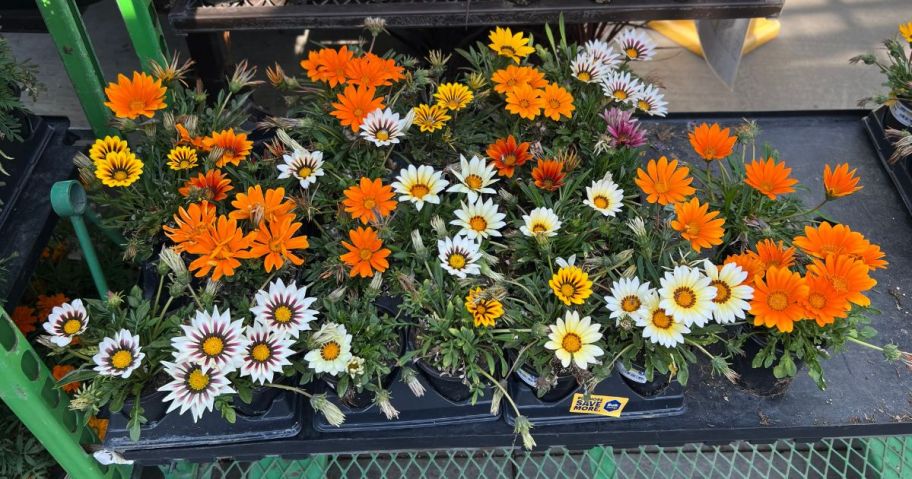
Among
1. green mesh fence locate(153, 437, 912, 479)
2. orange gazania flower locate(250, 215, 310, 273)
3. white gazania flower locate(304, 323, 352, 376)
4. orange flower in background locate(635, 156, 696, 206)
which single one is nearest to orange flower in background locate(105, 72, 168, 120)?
orange gazania flower locate(250, 215, 310, 273)

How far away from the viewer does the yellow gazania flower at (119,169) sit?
132 centimetres

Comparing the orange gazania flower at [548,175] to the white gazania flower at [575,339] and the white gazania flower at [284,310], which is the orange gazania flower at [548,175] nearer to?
the white gazania flower at [575,339]

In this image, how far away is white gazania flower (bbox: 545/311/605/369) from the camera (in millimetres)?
1139

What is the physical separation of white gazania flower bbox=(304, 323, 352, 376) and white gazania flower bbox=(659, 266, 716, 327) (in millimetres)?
532

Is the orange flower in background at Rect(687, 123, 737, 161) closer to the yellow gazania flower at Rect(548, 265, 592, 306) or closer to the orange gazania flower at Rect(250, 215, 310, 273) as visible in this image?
the yellow gazania flower at Rect(548, 265, 592, 306)

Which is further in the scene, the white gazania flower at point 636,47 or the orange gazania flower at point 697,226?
the white gazania flower at point 636,47

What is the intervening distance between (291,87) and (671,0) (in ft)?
4.07

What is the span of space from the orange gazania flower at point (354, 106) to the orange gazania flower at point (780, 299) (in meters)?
0.82

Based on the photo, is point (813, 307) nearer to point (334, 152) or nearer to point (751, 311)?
point (751, 311)

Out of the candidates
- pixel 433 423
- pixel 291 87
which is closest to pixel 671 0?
pixel 291 87

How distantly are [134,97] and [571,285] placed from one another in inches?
37.3

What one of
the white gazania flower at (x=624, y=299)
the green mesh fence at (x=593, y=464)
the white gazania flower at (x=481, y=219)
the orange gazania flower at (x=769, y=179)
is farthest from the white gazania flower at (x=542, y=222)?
the green mesh fence at (x=593, y=464)

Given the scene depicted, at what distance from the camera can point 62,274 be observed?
184 centimetres

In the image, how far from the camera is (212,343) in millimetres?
1119
